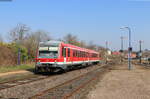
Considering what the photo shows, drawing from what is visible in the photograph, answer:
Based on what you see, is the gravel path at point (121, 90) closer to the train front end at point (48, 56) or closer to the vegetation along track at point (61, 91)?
the vegetation along track at point (61, 91)

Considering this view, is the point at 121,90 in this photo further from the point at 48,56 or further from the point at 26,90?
the point at 48,56

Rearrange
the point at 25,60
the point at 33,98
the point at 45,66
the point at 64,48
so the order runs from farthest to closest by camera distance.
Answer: the point at 25,60
the point at 64,48
the point at 45,66
the point at 33,98

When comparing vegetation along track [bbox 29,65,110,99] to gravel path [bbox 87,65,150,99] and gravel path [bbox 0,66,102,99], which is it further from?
gravel path [bbox 87,65,150,99]

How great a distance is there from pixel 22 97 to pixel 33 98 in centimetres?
75

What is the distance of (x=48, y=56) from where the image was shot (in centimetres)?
2056

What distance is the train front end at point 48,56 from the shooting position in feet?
66.6

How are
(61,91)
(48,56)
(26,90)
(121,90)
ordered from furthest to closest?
(48,56) → (121,90) → (26,90) → (61,91)

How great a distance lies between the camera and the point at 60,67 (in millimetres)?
20797

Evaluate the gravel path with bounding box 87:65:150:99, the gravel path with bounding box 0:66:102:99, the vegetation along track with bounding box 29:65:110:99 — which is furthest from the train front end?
the gravel path with bounding box 87:65:150:99

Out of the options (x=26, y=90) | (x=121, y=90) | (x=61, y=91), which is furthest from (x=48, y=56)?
(x=121, y=90)

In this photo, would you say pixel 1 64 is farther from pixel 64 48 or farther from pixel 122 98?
pixel 122 98

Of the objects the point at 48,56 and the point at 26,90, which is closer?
the point at 26,90

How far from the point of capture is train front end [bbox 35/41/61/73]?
2030cm

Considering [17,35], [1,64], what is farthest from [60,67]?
[17,35]
